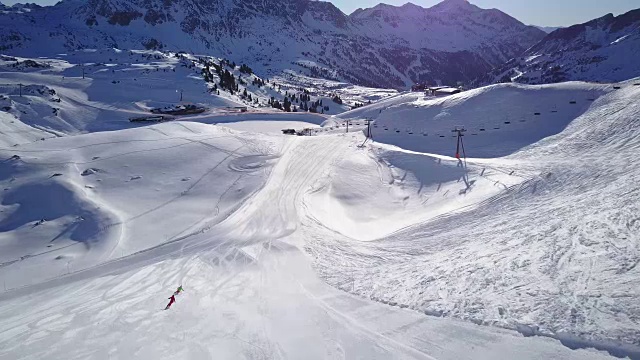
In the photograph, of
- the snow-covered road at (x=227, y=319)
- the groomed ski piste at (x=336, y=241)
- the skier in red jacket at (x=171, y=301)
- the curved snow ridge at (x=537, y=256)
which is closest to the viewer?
the curved snow ridge at (x=537, y=256)

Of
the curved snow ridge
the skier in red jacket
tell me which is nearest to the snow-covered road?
the skier in red jacket

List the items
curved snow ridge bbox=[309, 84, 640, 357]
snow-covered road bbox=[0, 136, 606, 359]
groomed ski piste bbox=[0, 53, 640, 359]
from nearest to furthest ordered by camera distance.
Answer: curved snow ridge bbox=[309, 84, 640, 357] → snow-covered road bbox=[0, 136, 606, 359] → groomed ski piste bbox=[0, 53, 640, 359]

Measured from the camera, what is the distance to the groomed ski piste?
1057cm

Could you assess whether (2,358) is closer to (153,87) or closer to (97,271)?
(97,271)

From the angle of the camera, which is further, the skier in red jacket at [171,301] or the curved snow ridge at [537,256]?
the skier in red jacket at [171,301]

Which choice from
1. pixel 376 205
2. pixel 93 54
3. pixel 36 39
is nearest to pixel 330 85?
pixel 93 54

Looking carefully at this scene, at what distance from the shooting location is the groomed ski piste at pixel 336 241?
34.7ft

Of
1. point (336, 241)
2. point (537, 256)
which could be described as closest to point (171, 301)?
point (336, 241)

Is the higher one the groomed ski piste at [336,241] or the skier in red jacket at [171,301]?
the groomed ski piste at [336,241]

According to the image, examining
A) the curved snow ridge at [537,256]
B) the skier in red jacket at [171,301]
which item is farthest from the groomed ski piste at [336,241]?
the skier in red jacket at [171,301]

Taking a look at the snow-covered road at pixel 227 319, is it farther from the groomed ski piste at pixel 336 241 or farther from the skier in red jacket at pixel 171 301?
the skier in red jacket at pixel 171 301

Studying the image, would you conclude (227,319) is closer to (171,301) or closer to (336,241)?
(171,301)

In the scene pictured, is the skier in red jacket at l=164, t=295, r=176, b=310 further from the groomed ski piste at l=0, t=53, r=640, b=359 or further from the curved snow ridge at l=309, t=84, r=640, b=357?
the curved snow ridge at l=309, t=84, r=640, b=357

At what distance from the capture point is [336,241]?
20.2m
